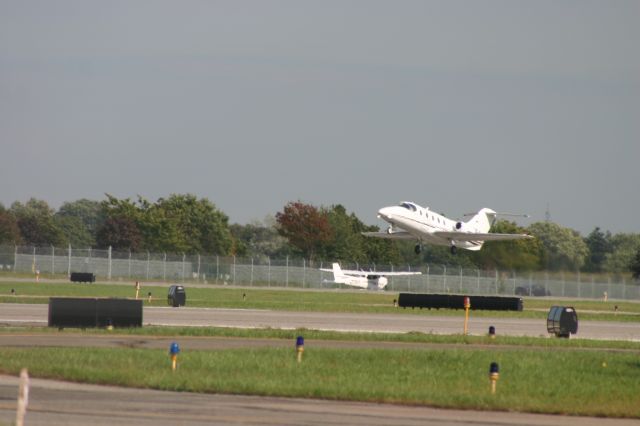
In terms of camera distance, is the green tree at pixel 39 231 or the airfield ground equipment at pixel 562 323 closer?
the airfield ground equipment at pixel 562 323

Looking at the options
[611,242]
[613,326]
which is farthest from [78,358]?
[611,242]

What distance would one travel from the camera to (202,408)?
65.5 feet

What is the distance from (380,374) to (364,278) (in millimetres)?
77975

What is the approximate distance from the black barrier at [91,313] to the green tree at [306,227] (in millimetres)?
98176

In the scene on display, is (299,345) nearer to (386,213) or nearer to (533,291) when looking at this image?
(386,213)

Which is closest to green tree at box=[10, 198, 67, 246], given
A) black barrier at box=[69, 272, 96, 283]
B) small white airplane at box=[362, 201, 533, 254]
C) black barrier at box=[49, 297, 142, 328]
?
black barrier at box=[69, 272, 96, 283]

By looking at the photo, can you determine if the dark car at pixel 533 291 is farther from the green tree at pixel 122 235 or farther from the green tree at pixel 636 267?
the green tree at pixel 122 235

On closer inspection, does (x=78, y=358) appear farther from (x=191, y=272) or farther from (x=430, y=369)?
(x=191, y=272)

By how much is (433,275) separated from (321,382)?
79099mm

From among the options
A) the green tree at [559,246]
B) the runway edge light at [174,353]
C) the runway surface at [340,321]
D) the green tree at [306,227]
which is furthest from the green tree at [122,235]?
the runway edge light at [174,353]

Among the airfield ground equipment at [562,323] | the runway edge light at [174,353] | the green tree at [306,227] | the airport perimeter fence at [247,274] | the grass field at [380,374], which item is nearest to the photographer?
the grass field at [380,374]

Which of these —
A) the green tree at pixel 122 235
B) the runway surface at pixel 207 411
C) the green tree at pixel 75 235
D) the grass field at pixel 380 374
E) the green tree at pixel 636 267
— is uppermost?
the green tree at pixel 75 235

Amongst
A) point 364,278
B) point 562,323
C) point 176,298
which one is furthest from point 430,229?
point 562,323

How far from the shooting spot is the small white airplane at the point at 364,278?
102500 mm
